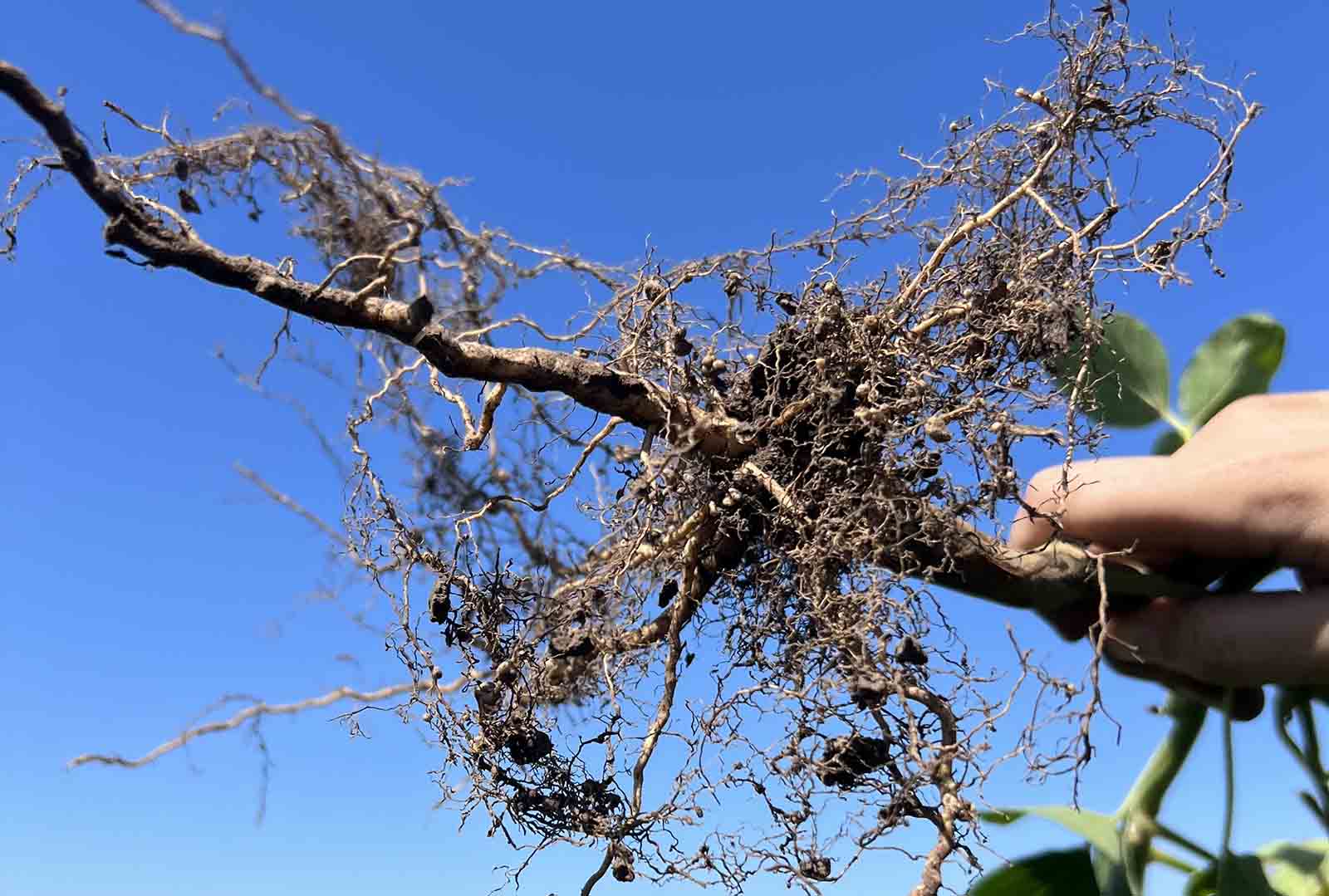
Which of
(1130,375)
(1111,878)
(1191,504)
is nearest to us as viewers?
(1191,504)

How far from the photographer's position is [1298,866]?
3.59 feet

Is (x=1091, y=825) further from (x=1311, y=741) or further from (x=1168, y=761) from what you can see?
(x=1311, y=741)

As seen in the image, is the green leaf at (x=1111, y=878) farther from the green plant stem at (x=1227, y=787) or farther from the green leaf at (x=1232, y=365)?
the green leaf at (x=1232, y=365)

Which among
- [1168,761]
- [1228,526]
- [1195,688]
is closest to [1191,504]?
[1228,526]

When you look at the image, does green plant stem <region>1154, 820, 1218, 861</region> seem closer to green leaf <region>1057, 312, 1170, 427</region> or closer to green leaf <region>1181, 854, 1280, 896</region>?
green leaf <region>1181, 854, 1280, 896</region>

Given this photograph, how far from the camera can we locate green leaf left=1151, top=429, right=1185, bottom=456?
3.56ft

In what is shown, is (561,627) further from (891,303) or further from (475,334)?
(891,303)

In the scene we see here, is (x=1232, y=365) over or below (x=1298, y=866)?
over

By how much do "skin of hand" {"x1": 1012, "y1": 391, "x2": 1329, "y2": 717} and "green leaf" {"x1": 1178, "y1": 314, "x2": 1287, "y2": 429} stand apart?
0.79 ft

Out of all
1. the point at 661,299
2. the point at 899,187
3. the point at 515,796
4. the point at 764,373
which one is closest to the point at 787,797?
the point at 515,796

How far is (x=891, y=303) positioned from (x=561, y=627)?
42cm

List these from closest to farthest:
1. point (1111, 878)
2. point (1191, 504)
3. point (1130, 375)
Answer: point (1191, 504) < point (1111, 878) < point (1130, 375)

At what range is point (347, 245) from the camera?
1128 mm

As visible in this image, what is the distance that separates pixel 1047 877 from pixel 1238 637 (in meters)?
0.42
